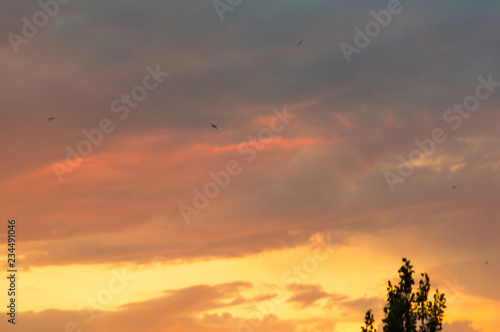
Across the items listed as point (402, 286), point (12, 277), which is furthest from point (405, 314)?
point (12, 277)

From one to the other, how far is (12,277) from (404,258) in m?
41.9

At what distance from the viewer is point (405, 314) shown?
98.8m

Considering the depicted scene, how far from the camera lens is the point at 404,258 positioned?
328 feet

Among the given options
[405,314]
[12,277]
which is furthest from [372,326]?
[12,277]

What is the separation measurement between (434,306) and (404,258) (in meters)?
6.33

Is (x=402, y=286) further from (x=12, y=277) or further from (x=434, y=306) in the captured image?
(x=12, y=277)

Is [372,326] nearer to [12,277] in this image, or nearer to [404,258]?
[404,258]

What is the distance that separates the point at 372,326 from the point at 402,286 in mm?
5459

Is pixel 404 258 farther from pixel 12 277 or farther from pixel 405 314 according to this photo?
pixel 12 277

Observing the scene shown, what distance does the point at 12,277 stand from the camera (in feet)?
327

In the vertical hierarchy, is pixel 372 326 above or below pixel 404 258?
below

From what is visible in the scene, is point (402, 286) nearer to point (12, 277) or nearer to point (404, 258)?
point (404, 258)

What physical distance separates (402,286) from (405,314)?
9.74 ft

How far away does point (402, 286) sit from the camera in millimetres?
99625
